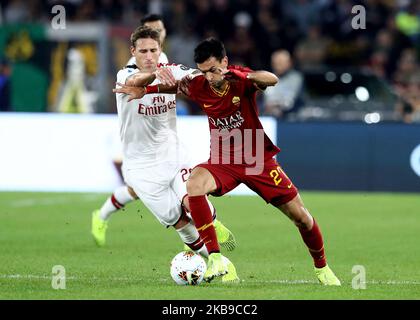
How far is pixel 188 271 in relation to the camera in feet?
27.8

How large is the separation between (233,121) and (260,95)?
1104 cm

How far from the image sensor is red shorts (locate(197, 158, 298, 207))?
864cm

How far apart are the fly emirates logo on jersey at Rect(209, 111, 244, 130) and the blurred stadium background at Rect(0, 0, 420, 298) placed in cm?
299

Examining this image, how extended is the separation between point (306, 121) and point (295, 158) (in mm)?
611

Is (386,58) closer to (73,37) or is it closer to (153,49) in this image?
(73,37)

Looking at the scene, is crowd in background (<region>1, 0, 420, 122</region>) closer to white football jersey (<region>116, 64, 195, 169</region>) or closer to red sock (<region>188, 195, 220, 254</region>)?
white football jersey (<region>116, 64, 195, 169</region>)

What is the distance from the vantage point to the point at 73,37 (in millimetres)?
22344
